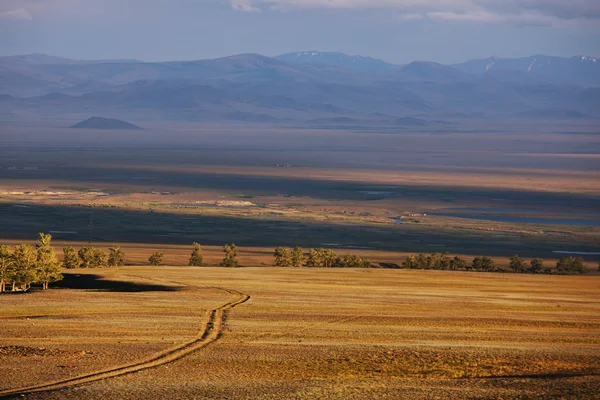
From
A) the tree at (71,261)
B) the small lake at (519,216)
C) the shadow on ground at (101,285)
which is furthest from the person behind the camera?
the small lake at (519,216)

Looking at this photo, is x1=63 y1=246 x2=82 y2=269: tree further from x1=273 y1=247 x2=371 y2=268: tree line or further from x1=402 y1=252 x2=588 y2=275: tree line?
x1=402 y1=252 x2=588 y2=275: tree line

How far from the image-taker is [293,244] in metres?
85.6

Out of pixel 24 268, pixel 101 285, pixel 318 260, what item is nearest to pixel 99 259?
pixel 318 260

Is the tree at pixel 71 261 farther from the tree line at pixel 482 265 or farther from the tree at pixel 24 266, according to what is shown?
the tree line at pixel 482 265

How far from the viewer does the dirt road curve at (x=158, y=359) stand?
20.9 m

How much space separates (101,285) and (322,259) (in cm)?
2406

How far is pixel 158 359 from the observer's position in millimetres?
24344

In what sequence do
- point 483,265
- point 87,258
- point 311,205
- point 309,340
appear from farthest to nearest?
point 311,205
point 483,265
point 87,258
point 309,340

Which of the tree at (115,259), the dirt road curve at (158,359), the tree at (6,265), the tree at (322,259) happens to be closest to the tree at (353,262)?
the tree at (322,259)

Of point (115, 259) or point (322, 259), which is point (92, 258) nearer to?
point (115, 259)

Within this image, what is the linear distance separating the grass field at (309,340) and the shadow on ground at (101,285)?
4.3 inches

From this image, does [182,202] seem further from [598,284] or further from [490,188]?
[598,284]

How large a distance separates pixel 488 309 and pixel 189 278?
16335 millimetres

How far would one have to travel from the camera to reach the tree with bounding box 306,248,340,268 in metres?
63.0
